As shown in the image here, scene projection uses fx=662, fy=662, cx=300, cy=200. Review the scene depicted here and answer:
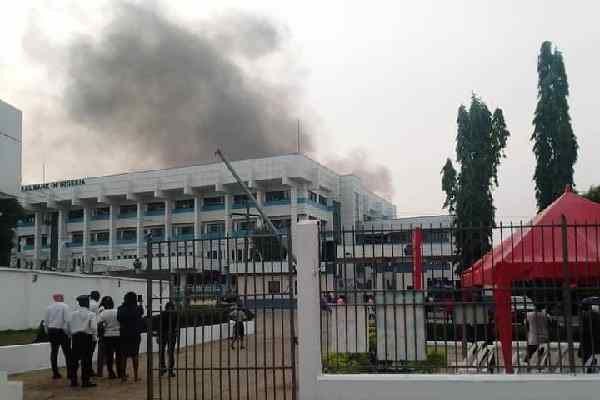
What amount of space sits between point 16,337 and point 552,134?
911 inches

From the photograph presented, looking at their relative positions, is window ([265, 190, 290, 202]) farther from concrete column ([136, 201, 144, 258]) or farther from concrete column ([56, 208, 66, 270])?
concrete column ([56, 208, 66, 270])

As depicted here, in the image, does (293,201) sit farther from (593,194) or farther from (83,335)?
(83,335)

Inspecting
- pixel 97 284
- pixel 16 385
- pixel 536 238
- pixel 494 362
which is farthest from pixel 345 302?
pixel 97 284

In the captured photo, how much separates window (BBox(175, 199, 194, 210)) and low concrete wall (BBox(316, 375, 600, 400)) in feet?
197

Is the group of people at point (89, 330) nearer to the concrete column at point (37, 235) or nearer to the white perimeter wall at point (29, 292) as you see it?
the white perimeter wall at point (29, 292)

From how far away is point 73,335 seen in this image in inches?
437

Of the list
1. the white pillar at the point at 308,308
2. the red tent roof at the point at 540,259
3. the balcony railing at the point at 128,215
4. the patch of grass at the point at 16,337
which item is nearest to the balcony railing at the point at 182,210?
the balcony railing at the point at 128,215

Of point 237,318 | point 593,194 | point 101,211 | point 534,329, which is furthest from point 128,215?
point 534,329

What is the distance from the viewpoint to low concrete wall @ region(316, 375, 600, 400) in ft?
25.8

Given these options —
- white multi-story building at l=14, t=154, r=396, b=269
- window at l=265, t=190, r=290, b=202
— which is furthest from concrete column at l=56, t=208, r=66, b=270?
window at l=265, t=190, r=290, b=202

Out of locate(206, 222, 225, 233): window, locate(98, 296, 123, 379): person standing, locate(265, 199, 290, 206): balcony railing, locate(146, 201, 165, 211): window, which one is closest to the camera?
locate(98, 296, 123, 379): person standing

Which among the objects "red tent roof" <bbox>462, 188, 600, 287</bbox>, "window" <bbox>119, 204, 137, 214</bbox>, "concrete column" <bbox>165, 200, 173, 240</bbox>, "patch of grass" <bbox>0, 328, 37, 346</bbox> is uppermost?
"window" <bbox>119, 204, 137, 214</bbox>

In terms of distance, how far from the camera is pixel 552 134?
1153 inches

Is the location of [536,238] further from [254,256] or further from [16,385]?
[16,385]
